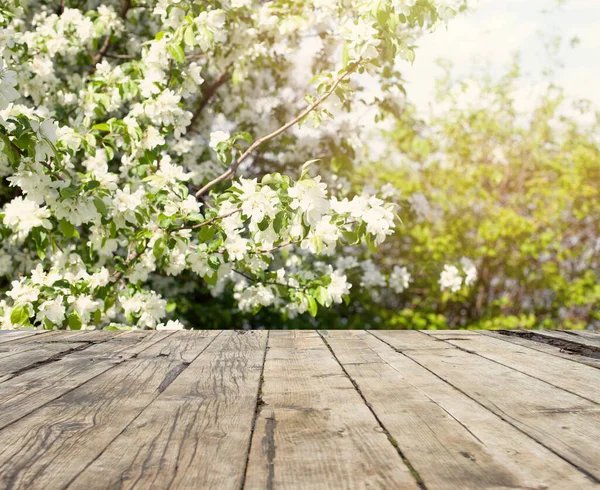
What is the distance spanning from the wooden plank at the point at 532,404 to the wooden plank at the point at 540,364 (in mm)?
40

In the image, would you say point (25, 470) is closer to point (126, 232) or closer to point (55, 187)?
point (55, 187)

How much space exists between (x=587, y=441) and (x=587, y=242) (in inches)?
199

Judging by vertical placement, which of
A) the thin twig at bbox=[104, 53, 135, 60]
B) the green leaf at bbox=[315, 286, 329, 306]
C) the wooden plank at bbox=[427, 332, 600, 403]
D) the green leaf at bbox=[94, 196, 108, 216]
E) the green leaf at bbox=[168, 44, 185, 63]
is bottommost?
the wooden plank at bbox=[427, 332, 600, 403]

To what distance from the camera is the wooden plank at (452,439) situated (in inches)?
39.6

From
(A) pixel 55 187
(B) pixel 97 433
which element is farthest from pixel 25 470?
(A) pixel 55 187

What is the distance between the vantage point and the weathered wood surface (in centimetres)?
102

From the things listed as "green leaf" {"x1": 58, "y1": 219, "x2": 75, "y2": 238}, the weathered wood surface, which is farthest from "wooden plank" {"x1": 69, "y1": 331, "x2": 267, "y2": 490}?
"green leaf" {"x1": 58, "y1": 219, "x2": 75, "y2": 238}

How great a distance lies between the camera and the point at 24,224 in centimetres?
285

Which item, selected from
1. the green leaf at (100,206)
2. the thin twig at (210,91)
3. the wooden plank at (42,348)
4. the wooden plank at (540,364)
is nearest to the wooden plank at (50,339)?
the wooden plank at (42,348)

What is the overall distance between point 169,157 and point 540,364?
182 centimetres

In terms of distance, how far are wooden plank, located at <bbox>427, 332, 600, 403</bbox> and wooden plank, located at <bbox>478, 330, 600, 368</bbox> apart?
0.04m

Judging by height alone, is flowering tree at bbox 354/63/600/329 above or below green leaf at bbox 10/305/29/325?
above

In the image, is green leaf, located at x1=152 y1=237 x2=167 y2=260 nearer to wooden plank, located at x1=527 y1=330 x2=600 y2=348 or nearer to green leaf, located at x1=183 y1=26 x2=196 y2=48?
green leaf, located at x1=183 y1=26 x2=196 y2=48

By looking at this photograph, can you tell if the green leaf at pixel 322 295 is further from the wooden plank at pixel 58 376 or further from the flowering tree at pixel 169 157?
the wooden plank at pixel 58 376
